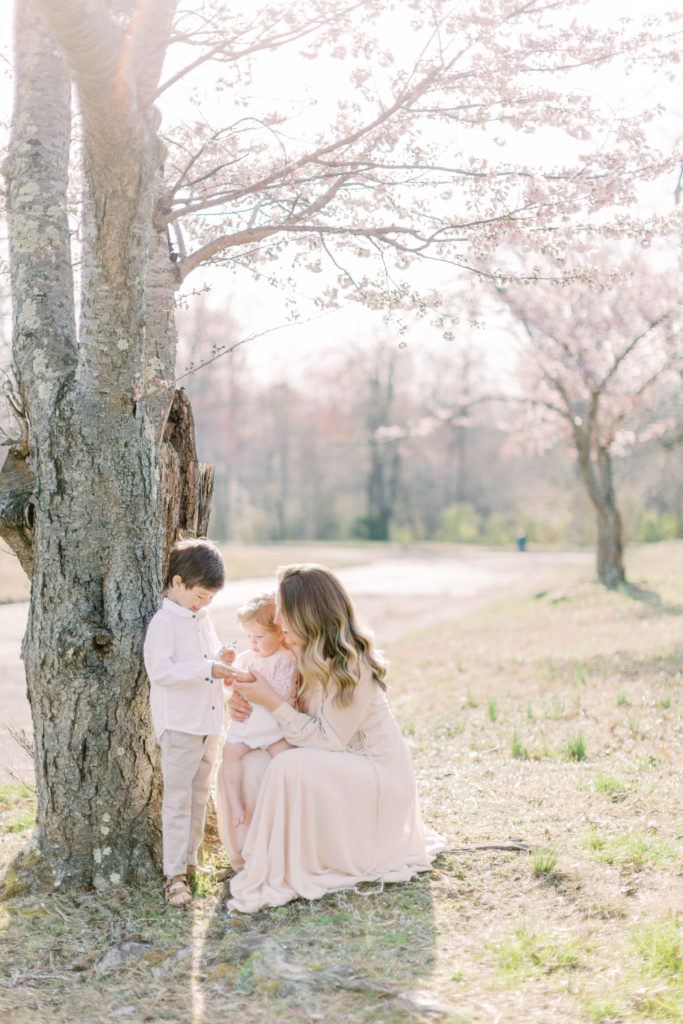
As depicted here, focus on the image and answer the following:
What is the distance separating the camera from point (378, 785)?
13.1 feet

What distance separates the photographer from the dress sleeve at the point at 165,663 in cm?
383

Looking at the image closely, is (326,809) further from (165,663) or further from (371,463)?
(371,463)

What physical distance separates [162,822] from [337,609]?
4.16 ft

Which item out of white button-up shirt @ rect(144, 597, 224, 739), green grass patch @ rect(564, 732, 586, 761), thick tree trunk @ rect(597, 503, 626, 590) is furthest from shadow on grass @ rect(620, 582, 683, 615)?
white button-up shirt @ rect(144, 597, 224, 739)

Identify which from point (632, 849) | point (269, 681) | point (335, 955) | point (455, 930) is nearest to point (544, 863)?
point (632, 849)

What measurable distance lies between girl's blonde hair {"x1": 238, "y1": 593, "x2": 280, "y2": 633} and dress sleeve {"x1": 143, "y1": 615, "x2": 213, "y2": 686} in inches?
15.0

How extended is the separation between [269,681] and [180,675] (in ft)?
1.69

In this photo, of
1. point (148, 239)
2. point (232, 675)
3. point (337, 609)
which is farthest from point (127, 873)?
point (148, 239)

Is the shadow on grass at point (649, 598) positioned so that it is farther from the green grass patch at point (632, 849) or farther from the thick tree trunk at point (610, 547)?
the green grass patch at point (632, 849)

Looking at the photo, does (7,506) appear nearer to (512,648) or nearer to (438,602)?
(512,648)

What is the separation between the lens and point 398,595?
60.6 feet

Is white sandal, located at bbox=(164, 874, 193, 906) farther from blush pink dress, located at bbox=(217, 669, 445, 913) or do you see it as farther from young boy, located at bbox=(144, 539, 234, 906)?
blush pink dress, located at bbox=(217, 669, 445, 913)

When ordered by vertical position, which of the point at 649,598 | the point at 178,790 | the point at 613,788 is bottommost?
the point at 613,788

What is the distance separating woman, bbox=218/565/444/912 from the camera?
12.6 feet
